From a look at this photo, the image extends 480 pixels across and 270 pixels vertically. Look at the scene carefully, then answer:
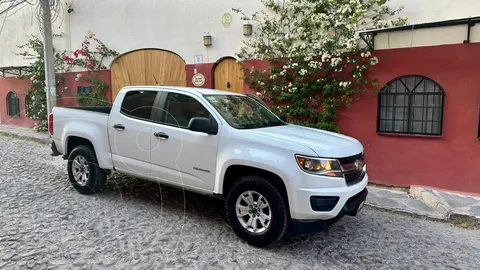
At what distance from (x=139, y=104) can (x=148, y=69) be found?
564 cm

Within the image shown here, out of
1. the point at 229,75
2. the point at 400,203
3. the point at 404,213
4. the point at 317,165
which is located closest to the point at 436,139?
the point at 400,203

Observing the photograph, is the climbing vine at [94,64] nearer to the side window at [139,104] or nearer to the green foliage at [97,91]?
the green foliage at [97,91]

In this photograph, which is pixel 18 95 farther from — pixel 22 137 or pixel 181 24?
pixel 181 24

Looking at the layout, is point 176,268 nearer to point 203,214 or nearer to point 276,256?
point 276,256

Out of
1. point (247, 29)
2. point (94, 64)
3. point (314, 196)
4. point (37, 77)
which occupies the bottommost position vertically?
point (314, 196)

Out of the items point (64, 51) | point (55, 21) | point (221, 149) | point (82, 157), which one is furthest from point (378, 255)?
point (55, 21)

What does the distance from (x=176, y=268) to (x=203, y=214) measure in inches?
60.6

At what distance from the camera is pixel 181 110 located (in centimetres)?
467

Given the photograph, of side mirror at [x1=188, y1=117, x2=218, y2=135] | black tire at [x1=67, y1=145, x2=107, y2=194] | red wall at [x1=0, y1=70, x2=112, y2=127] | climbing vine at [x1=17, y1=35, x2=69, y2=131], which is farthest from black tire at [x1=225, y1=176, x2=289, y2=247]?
climbing vine at [x1=17, y1=35, x2=69, y2=131]

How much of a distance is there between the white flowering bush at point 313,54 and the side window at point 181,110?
342cm

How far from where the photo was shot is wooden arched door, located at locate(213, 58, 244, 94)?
8695 mm

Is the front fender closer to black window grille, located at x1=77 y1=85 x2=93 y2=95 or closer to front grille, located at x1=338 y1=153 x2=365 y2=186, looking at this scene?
front grille, located at x1=338 y1=153 x2=365 y2=186

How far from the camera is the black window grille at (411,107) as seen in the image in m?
6.35

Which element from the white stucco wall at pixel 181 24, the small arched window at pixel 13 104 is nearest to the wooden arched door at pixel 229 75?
the white stucco wall at pixel 181 24
